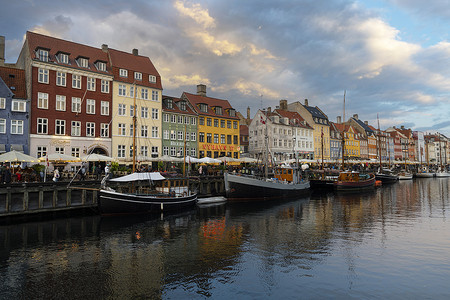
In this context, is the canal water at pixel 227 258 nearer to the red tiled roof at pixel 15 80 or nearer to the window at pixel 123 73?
the red tiled roof at pixel 15 80

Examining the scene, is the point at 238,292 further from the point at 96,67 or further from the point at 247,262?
the point at 96,67

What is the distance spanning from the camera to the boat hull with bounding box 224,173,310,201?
35.0 meters

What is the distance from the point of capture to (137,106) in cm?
4734

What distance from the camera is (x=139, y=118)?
47.5m

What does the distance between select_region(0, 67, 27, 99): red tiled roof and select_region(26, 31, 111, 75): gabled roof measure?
3386 millimetres

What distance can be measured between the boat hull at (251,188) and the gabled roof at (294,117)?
4050 cm

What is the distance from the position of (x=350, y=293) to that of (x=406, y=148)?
137498 millimetres

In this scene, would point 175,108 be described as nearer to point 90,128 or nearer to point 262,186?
point 90,128

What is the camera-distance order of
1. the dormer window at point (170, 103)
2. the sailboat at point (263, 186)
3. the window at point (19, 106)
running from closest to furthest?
the sailboat at point (263, 186) → the window at point (19, 106) → the dormer window at point (170, 103)

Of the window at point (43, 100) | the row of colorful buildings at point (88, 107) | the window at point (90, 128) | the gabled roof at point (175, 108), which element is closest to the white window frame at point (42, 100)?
the window at point (43, 100)

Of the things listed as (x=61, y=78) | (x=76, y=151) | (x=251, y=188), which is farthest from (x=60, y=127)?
(x=251, y=188)

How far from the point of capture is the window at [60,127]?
130ft

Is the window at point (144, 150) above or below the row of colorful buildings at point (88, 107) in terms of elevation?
below

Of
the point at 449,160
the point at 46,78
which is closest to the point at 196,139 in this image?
the point at 46,78
